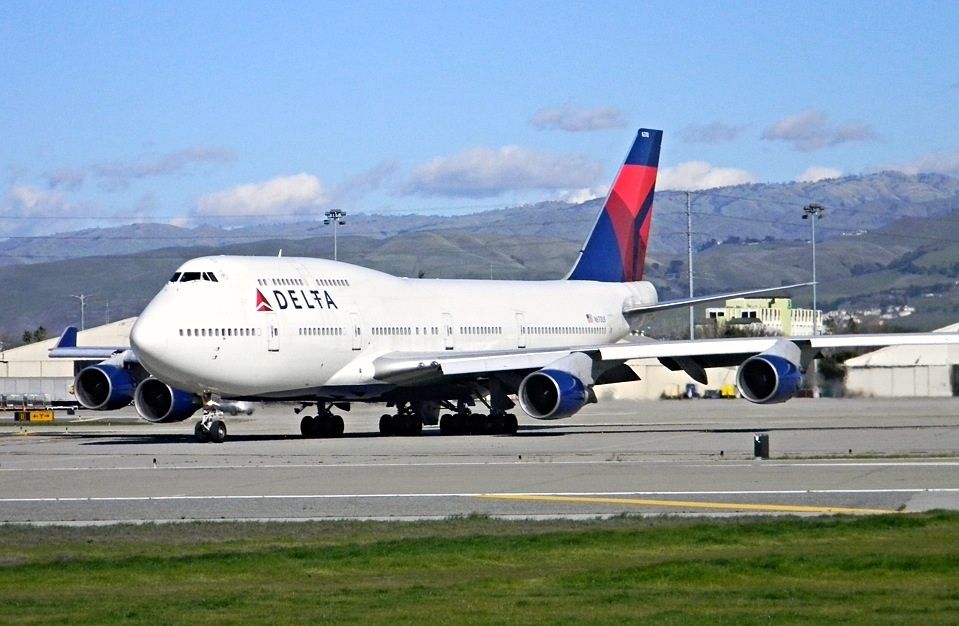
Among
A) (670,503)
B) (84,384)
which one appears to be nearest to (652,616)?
(670,503)

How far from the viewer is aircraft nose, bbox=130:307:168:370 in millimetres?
38062

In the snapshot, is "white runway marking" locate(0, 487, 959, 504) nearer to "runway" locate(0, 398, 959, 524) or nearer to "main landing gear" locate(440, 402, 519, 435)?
"runway" locate(0, 398, 959, 524)

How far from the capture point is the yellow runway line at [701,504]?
20789 mm

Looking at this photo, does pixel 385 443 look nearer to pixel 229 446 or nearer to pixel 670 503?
pixel 229 446

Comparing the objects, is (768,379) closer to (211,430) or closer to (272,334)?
(272,334)

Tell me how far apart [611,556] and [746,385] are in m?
24.9

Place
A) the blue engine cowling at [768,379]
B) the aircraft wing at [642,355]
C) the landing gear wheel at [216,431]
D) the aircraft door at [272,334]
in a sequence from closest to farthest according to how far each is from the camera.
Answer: the landing gear wheel at [216,431]
the aircraft door at [272,334]
the blue engine cowling at [768,379]
the aircraft wing at [642,355]

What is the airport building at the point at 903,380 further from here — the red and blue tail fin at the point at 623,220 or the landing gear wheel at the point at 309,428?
the landing gear wheel at the point at 309,428

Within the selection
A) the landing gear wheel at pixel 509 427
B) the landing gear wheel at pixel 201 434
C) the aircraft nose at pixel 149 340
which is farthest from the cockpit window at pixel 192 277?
the landing gear wheel at pixel 509 427

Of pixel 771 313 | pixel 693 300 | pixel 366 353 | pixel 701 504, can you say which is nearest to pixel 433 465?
pixel 701 504

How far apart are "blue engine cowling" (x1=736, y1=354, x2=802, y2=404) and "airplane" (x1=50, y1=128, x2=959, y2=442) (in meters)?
0.04

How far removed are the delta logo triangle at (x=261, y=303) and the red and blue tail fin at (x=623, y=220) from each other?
16.2m

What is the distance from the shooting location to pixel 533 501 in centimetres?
2294

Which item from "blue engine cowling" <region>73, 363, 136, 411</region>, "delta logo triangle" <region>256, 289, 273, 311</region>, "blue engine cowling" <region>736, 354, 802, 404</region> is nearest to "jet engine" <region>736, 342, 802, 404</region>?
"blue engine cowling" <region>736, 354, 802, 404</region>
